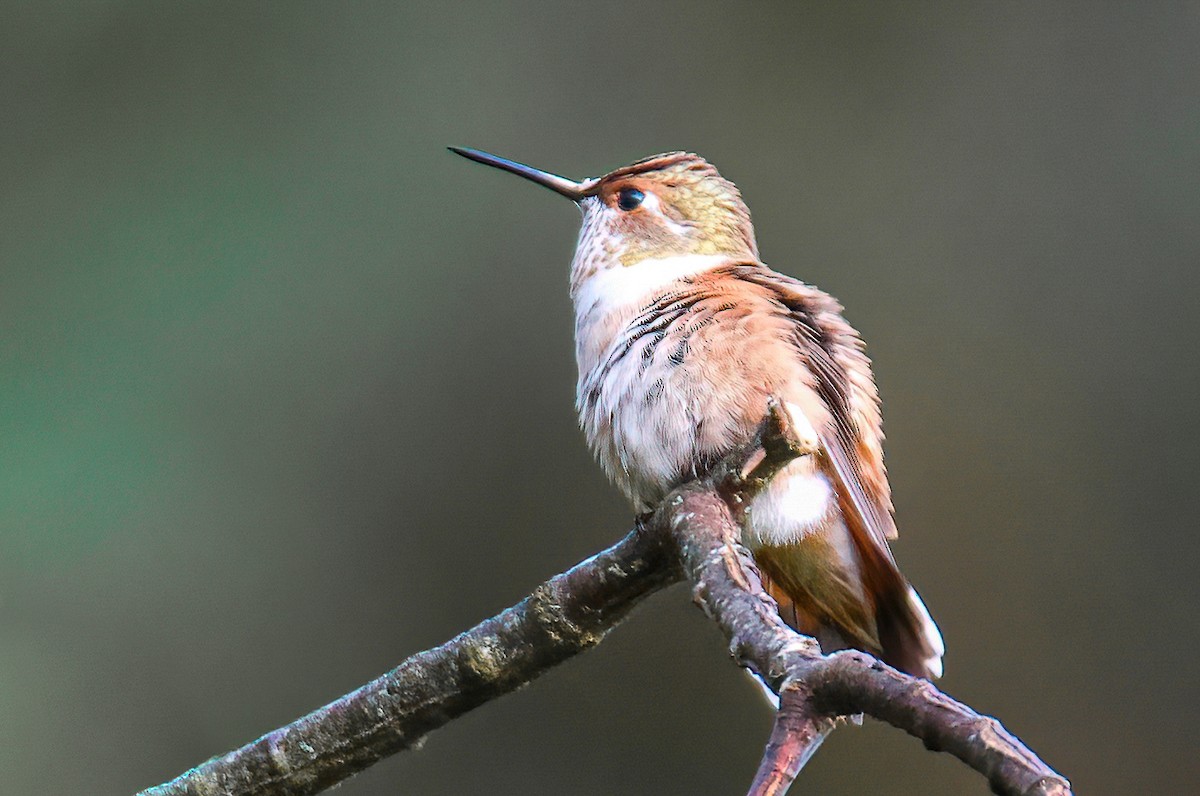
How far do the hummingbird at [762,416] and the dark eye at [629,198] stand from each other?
0.97ft

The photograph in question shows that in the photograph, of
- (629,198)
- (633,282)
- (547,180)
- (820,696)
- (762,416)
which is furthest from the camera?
(547,180)

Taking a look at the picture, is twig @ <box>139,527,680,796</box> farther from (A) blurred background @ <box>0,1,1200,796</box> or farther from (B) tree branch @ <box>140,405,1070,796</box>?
(A) blurred background @ <box>0,1,1200,796</box>

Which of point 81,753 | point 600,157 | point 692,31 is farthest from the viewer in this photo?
point 692,31

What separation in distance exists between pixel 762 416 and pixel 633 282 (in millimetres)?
556

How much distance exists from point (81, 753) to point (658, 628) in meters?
1.54

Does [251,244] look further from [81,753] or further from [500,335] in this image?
[81,753]

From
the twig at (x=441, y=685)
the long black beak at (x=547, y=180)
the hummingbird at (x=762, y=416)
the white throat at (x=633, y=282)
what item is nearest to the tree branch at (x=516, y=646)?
the twig at (x=441, y=685)

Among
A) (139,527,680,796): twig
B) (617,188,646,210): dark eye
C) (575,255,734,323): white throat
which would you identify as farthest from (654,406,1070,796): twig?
(617,188,646,210): dark eye

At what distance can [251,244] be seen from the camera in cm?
339

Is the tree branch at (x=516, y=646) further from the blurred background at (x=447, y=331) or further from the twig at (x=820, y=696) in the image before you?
the blurred background at (x=447, y=331)

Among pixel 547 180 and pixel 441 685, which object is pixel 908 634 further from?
pixel 547 180

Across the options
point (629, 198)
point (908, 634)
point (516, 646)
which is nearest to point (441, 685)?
point (516, 646)

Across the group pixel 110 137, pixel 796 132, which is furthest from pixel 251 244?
pixel 796 132

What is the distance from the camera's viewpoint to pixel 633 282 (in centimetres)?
215
